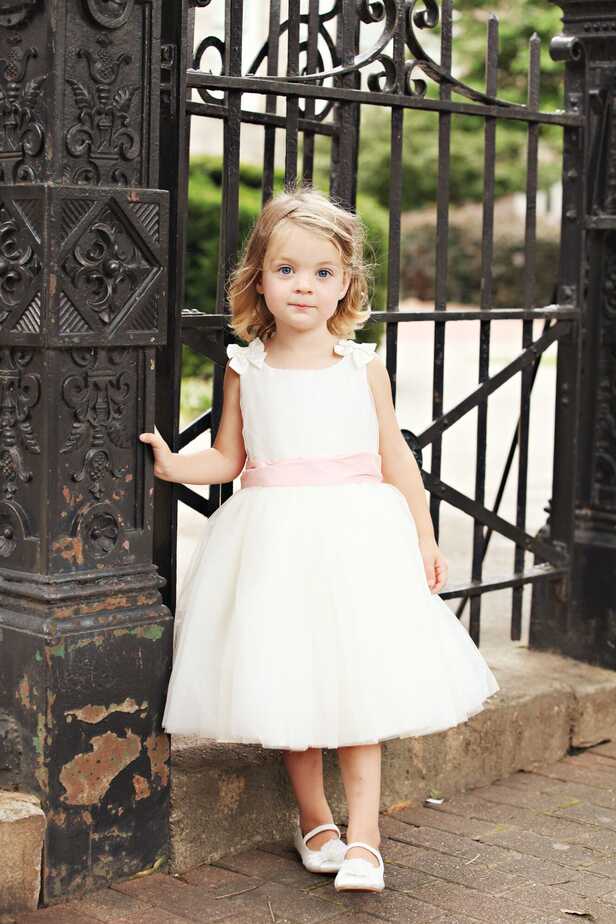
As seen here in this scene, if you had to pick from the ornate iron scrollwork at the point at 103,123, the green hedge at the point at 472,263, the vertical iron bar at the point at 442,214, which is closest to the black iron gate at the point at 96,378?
the ornate iron scrollwork at the point at 103,123

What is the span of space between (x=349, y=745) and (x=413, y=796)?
2.61 ft

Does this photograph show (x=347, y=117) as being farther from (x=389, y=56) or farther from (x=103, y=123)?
(x=103, y=123)

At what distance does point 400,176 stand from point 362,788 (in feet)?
5.20

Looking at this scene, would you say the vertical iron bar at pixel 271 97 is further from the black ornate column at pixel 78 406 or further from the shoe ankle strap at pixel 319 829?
the shoe ankle strap at pixel 319 829

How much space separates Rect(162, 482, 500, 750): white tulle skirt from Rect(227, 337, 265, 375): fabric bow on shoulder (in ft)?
0.95

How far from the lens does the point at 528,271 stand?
416 cm

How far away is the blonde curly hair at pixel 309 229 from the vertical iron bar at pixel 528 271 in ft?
3.07

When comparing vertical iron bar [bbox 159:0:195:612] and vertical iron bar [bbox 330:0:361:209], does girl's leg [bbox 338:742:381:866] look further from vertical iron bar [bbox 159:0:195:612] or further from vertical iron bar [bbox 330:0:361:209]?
vertical iron bar [bbox 330:0:361:209]

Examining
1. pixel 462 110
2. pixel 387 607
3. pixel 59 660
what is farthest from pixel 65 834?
pixel 462 110

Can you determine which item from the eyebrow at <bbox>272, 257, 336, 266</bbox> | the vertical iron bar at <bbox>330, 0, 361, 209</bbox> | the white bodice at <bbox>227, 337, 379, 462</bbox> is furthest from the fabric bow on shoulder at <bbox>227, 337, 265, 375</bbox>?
the vertical iron bar at <bbox>330, 0, 361, 209</bbox>

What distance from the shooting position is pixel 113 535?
297 cm

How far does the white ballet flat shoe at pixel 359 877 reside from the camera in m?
2.98

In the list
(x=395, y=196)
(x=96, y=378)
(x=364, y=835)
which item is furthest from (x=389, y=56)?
(x=364, y=835)

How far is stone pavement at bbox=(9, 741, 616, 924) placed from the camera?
9.69 ft
